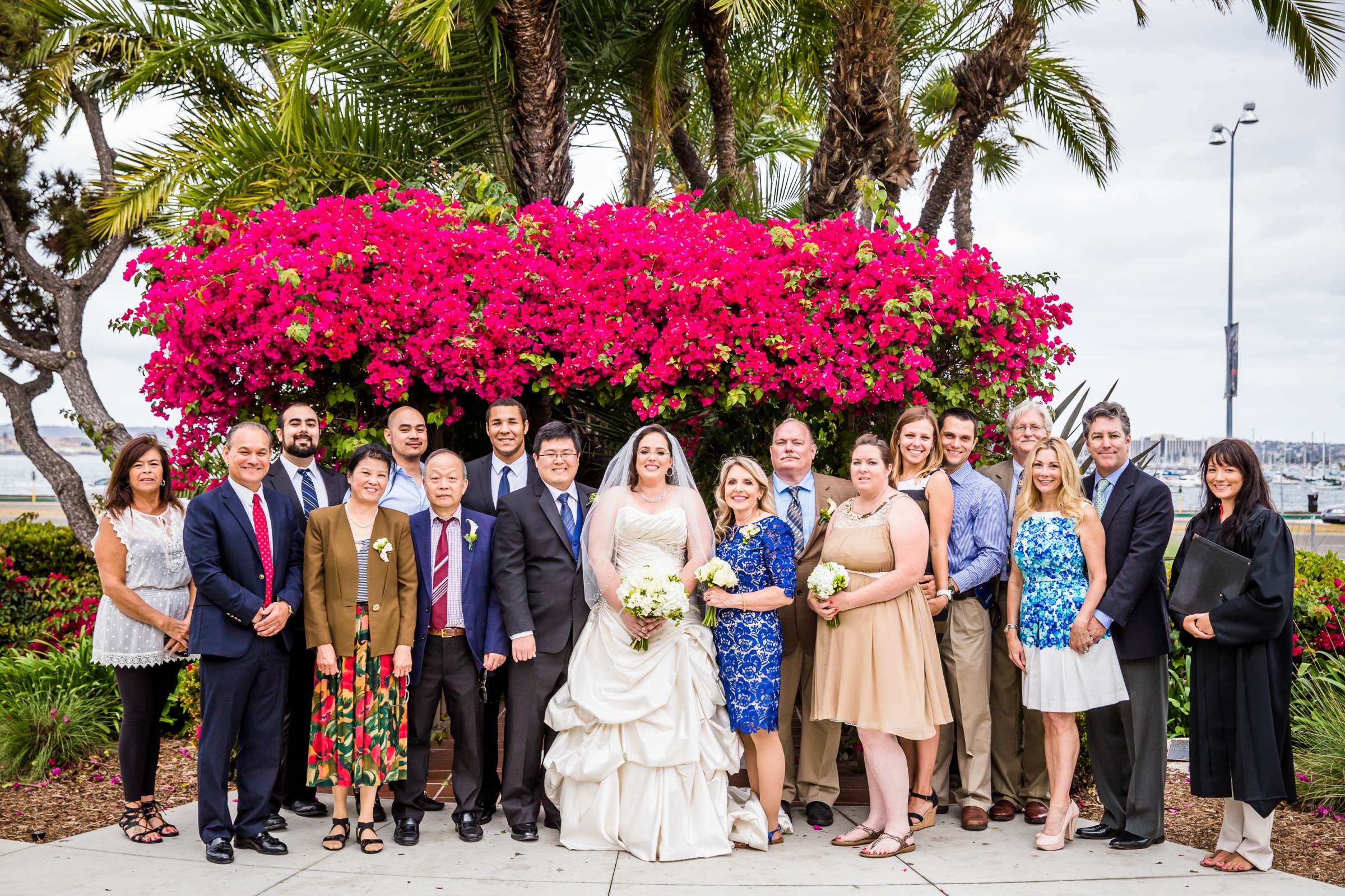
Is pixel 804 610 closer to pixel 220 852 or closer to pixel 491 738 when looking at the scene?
pixel 491 738

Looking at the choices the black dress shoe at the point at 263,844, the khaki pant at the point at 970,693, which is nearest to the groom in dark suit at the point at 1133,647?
the khaki pant at the point at 970,693

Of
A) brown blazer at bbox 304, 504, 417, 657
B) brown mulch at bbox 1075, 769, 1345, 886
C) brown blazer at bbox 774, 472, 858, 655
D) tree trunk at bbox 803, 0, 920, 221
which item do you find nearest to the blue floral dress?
brown blazer at bbox 774, 472, 858, 655

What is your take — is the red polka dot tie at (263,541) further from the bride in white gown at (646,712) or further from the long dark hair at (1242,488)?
the long dark hair at (1242,488)

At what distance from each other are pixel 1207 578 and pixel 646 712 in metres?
2.72

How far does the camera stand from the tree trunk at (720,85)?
35.3 feet

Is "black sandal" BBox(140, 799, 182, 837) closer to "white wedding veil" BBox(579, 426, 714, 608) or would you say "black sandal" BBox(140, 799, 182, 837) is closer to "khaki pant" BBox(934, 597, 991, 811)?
"white wedding veil" BBox(579, 426, 714, 608)

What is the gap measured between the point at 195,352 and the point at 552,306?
2268mm

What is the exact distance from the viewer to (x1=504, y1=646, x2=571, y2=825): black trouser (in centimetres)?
516

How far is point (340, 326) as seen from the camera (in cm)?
618

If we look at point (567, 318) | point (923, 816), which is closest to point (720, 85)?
point (567, 318)

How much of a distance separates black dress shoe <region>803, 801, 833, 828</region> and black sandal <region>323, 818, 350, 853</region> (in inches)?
93.0

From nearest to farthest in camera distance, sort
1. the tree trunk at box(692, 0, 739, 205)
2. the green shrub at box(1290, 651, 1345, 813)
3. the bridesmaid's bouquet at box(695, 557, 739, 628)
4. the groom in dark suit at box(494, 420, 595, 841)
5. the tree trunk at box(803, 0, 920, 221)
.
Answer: the bridesmaid's bouquet at box(695, 557, 739, 628) → the groom in dark suit at box(494, 420, 595, 841) → the green shrub at box(1290, 651, 1345, 813) → the tree trunk at box(803, 0, 920, 221) → the tree trunk at box(692, 0, 739, 205)

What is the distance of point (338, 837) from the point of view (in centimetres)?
491

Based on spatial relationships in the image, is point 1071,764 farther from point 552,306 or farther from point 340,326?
point 340,326
